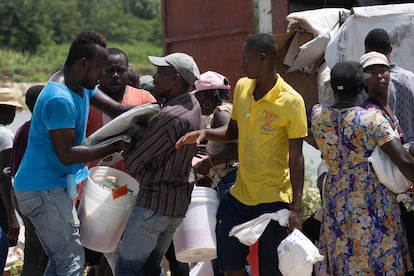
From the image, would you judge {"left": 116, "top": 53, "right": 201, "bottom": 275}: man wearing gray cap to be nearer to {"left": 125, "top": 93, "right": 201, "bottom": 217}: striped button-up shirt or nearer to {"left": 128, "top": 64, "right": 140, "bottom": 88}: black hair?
{"left": 125, "top": 93, "right": 201, "bottom": 217}: striped button-up shirt

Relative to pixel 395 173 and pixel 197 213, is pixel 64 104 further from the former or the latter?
pixel 395 173

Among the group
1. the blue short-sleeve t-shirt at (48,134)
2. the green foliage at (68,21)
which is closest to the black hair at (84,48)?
the blue short-sleeve t-shirt at (48,134)

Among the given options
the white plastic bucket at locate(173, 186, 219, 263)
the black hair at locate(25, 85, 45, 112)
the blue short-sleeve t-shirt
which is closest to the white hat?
the white plastic bucket at locate(173, 186, 219, 263)

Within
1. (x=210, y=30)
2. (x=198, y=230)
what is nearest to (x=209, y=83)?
(x=198, y=230)

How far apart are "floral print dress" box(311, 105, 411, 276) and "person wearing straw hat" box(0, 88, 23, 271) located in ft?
7.72

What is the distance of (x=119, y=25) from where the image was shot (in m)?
58.9

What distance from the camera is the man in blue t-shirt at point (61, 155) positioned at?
4.64 metres

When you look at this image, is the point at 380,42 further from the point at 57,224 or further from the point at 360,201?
the point at 57,224

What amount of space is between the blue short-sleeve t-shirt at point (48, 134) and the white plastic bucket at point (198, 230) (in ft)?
2.90

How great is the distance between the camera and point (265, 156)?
4848 mm

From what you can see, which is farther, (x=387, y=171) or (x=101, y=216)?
(x=101, y=216)

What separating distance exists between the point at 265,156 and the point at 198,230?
2.52 feet

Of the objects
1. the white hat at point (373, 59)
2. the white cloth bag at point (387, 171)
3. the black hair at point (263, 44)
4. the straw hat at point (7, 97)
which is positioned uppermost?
the black hair at point (263, 44)

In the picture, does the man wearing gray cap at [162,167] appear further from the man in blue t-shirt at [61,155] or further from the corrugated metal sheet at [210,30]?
the corrugated metal sheet at [210,30]
